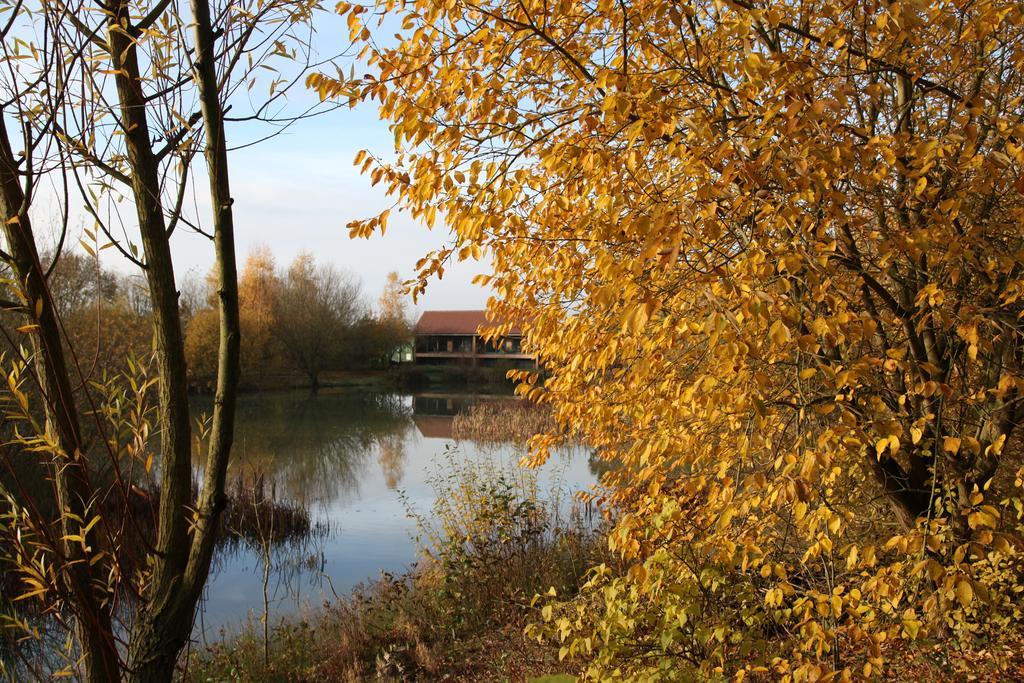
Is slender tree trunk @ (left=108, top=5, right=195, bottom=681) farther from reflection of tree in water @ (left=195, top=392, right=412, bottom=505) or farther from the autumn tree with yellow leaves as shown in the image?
reflection of tree in water @ (left=195, top=392, right=412, bottom=505)

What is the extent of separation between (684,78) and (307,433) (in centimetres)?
2007

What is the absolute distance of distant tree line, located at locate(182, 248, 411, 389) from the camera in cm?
3662

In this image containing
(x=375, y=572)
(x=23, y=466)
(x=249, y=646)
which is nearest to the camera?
(x=249, y=646)

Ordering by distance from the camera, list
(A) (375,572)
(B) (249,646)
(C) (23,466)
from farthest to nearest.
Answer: (A) (375,572)
(C) (23,466)
(B) (249,646)

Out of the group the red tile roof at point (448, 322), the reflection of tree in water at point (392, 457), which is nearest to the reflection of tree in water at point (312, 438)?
the reflection of tree in water at point (392, 457)

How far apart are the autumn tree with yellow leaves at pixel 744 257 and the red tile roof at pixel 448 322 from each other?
49426 mm

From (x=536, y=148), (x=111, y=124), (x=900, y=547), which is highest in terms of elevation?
(x=536, y=148)

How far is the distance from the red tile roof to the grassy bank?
150ft

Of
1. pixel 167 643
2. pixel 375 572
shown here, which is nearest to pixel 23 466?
pixel 375 572

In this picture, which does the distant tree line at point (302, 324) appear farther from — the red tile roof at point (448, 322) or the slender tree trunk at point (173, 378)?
the slender tree trunk at point (173, 378)

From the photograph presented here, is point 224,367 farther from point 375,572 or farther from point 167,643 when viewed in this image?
point 375,572

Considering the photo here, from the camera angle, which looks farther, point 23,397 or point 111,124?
point 111,124

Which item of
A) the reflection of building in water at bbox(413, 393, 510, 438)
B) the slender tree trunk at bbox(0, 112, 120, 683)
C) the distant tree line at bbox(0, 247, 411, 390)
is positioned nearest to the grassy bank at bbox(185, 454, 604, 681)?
the slender tree trunk at bbox(0, 112, 120, 683)

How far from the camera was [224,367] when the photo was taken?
2143 millimetres
